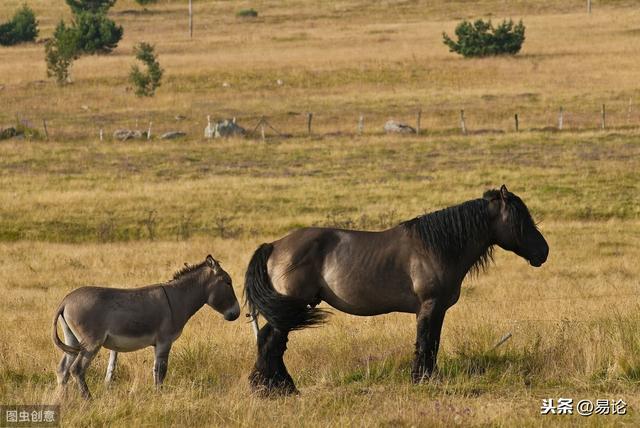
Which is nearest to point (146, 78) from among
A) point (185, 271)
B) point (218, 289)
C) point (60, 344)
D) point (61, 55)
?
point (61, 55)

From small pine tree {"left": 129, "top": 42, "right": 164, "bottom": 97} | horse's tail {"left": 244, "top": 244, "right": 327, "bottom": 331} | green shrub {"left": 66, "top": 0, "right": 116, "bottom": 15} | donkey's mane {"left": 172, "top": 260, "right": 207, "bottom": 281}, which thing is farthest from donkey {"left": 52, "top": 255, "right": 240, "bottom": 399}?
green shrub {"left": 66, "top": 0, "right": 116, "bottom": 15}

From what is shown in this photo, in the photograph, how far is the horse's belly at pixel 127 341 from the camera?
30.5 ft

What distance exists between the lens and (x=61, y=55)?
72.8 meters

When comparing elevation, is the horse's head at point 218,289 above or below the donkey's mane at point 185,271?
below

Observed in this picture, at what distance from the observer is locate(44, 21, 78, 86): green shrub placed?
232ft

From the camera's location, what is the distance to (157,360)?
9.48 meters

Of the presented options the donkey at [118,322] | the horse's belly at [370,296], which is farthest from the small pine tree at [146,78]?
the horse's belly at [370,296]

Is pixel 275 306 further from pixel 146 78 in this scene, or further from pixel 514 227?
pixel 146 78

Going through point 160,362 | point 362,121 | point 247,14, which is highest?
point 160,362

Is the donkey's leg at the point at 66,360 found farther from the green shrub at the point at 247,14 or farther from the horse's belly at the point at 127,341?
the green shrub at the point at 247,14

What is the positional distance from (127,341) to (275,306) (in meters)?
1.37

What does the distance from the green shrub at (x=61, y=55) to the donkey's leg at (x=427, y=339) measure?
6418 centimetres

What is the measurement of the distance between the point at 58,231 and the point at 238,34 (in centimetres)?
8095

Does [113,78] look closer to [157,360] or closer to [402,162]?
[402,162]
